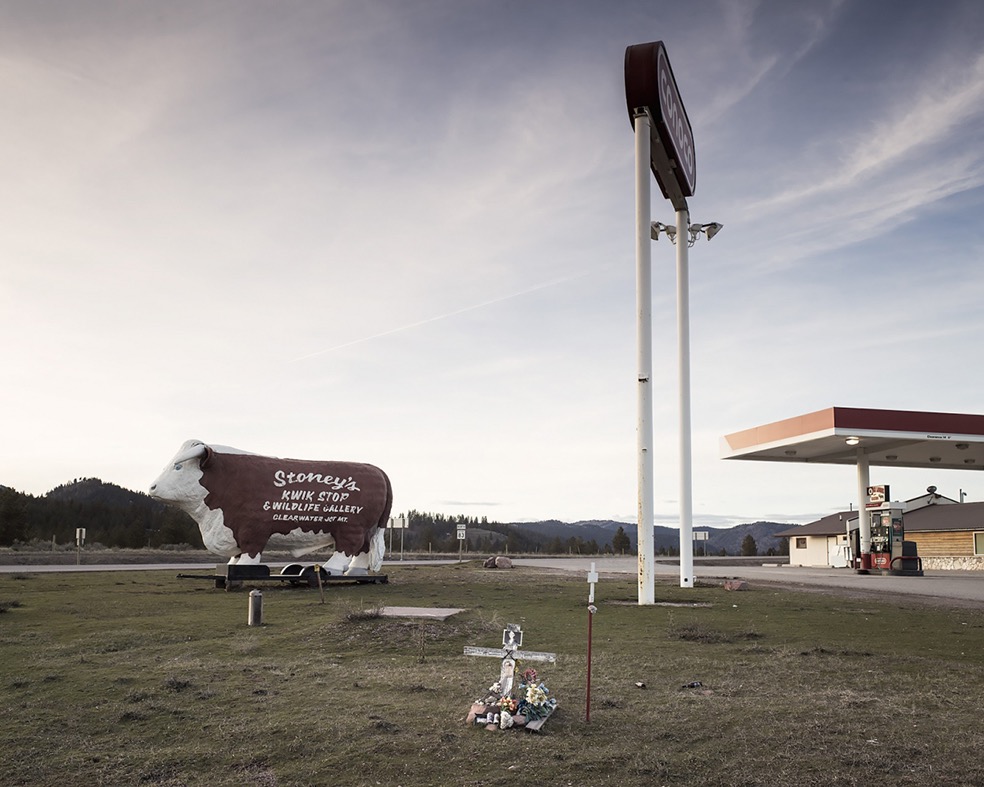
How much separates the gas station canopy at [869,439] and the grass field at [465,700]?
17.8 m

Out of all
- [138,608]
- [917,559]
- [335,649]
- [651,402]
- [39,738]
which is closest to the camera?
[39,738]

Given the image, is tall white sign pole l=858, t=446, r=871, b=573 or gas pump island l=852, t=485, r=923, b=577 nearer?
gas pump island l=852, t=485, r=923, b=577

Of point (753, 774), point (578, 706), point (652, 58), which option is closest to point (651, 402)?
point (652, 58)

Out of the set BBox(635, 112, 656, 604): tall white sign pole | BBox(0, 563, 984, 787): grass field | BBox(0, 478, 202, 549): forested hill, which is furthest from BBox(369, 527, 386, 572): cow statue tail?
BBox(0, 478, 202, 549): forested hill

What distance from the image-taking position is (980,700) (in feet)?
26.6

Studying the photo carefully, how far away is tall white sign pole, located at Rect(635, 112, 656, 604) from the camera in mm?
17766

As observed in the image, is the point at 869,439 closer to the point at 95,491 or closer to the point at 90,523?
the point at 90,523

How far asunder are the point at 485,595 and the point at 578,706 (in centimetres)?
1157

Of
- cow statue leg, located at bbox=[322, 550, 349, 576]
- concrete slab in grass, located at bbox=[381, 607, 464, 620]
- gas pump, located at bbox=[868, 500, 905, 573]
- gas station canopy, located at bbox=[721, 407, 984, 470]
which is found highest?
gas station canopy, located at bbox=[721, 407, 984, 470]

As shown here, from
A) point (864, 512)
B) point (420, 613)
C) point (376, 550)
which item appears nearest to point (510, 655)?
point (420, 613)

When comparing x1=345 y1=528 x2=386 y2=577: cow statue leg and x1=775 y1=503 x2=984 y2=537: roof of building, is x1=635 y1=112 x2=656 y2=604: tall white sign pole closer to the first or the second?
x1=345 y1=528 x2=386 y2=577: cow statue leg

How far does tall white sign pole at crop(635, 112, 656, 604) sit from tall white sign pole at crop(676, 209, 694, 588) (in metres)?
4.09

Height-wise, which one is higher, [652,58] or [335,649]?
[652,58]

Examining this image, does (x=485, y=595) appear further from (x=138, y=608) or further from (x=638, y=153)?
(x=638, y=153)
